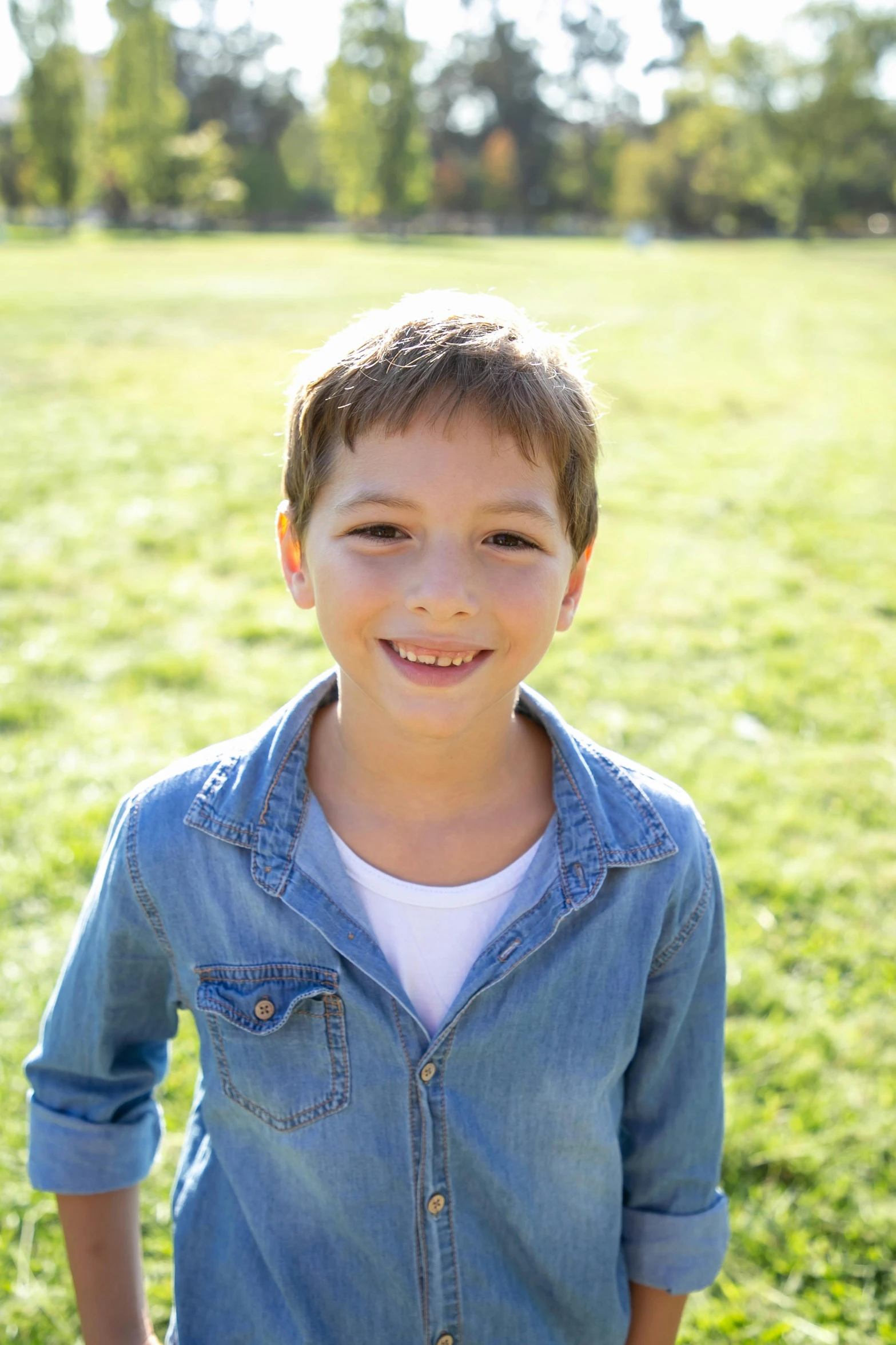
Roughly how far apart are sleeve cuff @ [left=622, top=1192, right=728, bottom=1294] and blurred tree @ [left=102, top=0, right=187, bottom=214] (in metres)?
47.9

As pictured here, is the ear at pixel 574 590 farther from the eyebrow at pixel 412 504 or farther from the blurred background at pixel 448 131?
the blurred background at pixel 448 131

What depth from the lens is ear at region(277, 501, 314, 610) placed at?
154 centimetres

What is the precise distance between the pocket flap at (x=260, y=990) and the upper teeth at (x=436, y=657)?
42cm

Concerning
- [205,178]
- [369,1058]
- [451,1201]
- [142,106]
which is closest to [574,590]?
[369,1058]

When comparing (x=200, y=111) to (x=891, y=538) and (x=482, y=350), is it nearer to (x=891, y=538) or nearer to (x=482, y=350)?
(x=891, y=538)

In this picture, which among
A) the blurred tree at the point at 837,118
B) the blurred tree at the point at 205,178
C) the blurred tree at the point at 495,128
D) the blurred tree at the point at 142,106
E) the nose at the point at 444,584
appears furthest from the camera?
the blurred tree at the point at 495,128

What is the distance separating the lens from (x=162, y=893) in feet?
4.66

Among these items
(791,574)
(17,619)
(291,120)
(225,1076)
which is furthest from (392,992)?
(291,120)

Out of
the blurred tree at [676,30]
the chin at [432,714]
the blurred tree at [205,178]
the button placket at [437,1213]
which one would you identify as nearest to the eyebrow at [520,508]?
the chin at [432,714]

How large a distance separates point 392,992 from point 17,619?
409 cm

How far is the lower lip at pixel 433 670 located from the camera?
1.39m

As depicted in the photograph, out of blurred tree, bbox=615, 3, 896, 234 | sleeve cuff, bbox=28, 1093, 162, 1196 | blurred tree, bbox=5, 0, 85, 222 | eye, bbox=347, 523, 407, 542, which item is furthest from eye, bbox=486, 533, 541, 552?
blurred tree, bbox=615, 3, 896, 234

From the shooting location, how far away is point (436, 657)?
4.53 ft

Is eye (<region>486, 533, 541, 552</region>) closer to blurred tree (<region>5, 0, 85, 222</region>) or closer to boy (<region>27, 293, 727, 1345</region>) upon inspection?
boy (<region>27, 293, 727, 1345</region>)
